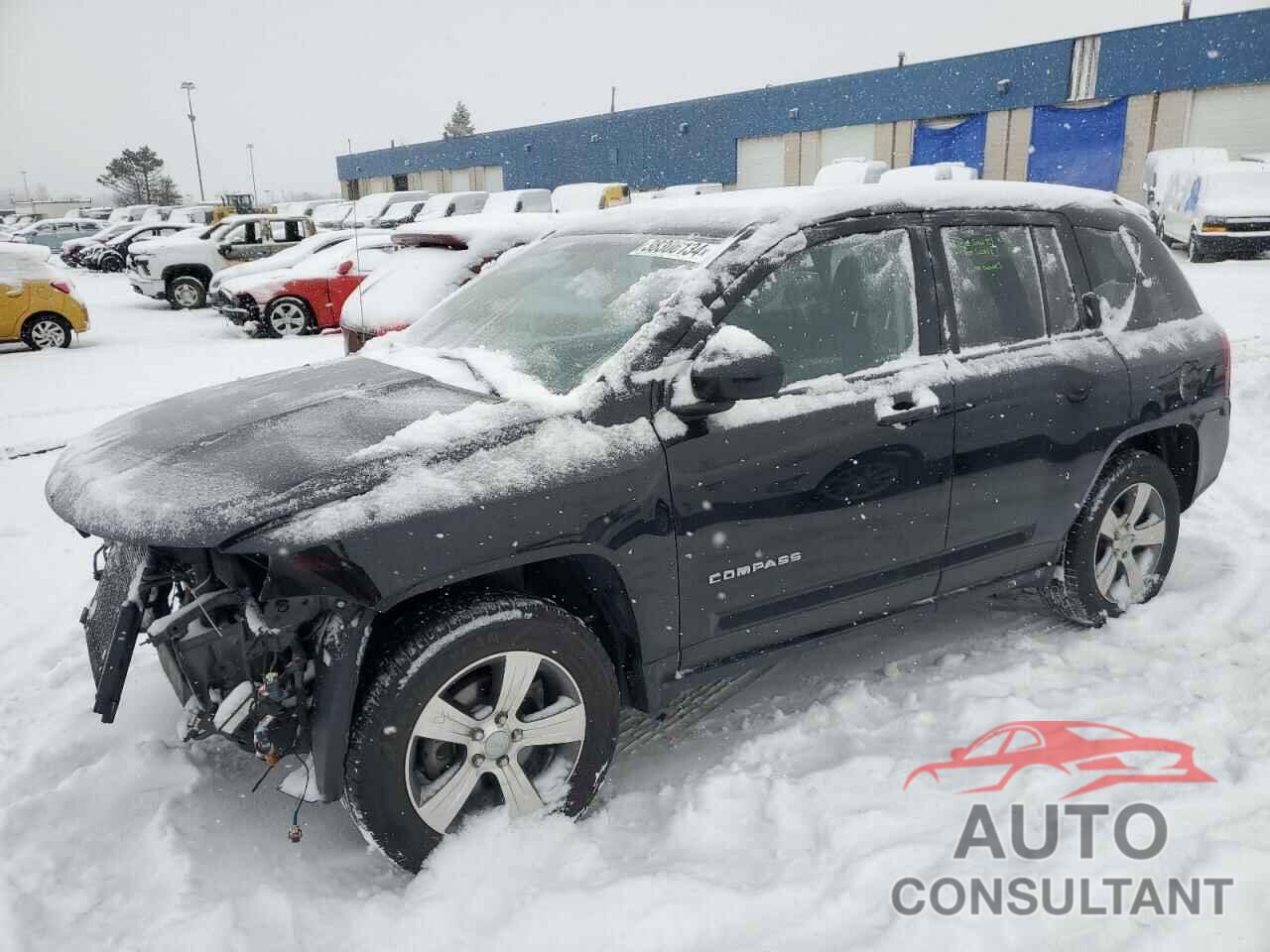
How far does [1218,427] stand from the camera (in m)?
4.27

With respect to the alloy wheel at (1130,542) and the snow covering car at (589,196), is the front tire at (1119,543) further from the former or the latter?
the snow covering car at (589,196)

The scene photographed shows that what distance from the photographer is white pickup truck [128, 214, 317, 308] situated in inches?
692

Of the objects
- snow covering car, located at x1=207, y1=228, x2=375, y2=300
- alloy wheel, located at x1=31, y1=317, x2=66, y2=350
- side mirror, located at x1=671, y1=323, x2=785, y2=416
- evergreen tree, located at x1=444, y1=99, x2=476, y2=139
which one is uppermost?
evergreen tree, located at x1=444, y1=99, x2=476, y2=139

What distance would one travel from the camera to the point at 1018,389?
348cm

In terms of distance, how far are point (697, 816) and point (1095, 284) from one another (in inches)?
106

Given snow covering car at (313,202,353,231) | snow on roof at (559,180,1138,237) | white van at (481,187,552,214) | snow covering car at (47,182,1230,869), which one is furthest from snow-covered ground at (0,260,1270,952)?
snow covering car at (313,202,353,231)

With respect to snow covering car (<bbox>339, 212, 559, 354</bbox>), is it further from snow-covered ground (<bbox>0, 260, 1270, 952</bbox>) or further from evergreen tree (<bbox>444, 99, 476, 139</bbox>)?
evergreen tree (<bbox>444, 99, 476, 139</bbox>)

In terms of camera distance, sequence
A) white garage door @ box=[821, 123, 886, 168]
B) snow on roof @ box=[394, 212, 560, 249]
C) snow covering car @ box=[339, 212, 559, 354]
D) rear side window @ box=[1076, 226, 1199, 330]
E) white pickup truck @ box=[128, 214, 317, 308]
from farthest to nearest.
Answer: white garage door @ box=[821, 123, 886, 168] < white pickup truck @ box=[128, 214, 317, 308] < snow on roof @ box=[394, 212, 560, 249] < snow covering car @ box=[339, 212, 559, 354] < rear side window @ box=[1076, 226, 1199, 330]

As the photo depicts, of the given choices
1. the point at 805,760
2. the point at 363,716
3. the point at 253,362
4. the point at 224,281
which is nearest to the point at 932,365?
the point at 805,760

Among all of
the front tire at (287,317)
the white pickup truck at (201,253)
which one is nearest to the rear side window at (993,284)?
the front tire at (287,317)

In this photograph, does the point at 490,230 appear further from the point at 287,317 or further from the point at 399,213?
the point at 399,213

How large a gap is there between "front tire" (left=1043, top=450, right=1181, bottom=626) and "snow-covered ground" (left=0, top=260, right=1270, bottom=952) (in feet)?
0.40

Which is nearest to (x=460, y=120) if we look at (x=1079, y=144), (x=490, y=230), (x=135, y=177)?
(x=135, y=177)

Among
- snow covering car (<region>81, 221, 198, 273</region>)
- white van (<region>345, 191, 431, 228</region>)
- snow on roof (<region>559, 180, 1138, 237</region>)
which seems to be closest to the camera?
snow on roof (<region>559, 180, 1138, 237</region>)
